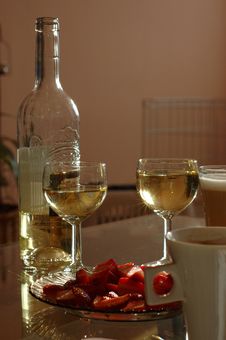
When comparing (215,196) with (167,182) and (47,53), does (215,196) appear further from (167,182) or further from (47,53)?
(47,53)

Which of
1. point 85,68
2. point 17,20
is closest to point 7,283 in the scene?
point 17,20

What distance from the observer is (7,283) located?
0.81 m

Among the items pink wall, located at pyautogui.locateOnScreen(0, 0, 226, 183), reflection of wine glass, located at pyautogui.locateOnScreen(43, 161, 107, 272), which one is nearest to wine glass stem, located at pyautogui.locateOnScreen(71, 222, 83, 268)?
reflection of wine glass, located at pyautogui.locateOnScreen(43, 161, 107, 272)

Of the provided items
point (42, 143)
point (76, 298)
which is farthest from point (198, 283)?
point (42, 143)

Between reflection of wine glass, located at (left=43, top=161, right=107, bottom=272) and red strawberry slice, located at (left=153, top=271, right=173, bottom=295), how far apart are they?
209mm

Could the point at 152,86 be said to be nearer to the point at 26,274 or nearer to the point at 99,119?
the point at 99,119

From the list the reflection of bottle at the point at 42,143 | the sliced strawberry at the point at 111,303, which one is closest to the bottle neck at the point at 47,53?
the reflection of bottle at the point at 42,143

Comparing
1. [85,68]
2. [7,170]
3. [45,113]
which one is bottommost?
[7,170]

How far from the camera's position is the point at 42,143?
2.89 ft

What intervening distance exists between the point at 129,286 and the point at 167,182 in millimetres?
172

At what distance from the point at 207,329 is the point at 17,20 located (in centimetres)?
289

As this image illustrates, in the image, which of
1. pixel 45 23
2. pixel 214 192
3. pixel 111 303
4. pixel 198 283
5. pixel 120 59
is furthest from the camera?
pixel 120 59

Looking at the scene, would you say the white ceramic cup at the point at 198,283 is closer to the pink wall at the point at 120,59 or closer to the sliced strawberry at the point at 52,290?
the sliced strawberry at the point at 52,290

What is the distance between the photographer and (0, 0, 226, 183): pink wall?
3.28m
